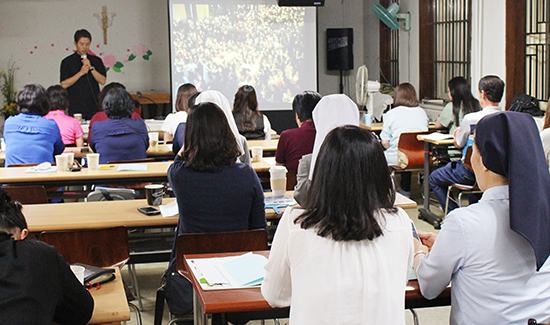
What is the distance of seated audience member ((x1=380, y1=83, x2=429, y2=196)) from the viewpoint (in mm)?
6070

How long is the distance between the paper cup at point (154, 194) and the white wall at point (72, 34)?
708 centimetres

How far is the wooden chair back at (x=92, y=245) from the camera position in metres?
2.54

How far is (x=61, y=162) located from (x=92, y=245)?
5.90 feet

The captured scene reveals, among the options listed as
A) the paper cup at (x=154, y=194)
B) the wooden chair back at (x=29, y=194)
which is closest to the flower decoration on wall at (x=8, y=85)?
the wooden chair back at (x=29, y=194)

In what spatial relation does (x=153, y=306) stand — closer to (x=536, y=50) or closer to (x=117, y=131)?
(x=117, y=131)

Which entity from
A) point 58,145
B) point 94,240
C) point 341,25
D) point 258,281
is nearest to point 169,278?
point 94,240

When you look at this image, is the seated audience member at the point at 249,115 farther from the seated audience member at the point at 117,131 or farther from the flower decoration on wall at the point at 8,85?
the flower decoration on wall at the point at 8,85

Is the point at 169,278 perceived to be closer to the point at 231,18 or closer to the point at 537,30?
the point at 537,30

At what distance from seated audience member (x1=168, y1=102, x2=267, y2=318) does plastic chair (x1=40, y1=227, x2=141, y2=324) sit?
30cm

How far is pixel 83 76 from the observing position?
8.43m

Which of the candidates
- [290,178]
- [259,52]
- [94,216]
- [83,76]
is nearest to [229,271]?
[94,216]

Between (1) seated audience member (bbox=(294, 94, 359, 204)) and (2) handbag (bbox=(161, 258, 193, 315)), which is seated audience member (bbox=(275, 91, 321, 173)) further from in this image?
(2) handbag (bbox=(161, 258, 193, 315))

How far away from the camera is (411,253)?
1677 mm

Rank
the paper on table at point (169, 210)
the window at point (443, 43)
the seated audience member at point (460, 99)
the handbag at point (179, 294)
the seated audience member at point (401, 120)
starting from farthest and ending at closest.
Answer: the window at point (443, 43) → the seated audience member at point (401, 120) → the seated audience member at point (460, 99) → the paper on table at point (169, 210) → the handbag at point (179, 294)
